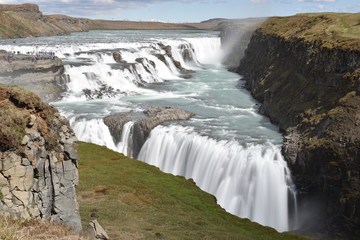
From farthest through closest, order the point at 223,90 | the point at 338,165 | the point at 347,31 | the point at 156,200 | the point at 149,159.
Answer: the point at 223,90, the point at 347,31, the point at 149,159, the point at 338,165, the point at 156,200

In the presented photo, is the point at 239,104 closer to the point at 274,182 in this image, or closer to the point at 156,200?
the point at 274,182

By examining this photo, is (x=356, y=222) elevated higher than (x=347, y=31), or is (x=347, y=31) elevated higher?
(x=347, y=31)

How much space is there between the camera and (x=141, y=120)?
50.8 metres

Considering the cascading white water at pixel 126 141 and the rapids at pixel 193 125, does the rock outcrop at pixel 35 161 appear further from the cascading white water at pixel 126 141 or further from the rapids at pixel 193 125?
the cascading white water at pixel 126 141

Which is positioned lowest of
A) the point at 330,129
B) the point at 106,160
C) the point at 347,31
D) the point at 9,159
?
the point at 106,160

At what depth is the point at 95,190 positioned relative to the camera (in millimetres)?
32094

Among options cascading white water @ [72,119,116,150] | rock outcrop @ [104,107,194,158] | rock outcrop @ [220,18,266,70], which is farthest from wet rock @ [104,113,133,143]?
rock outcrop @ [220,18,266,70]

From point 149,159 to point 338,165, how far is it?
2082 centimetres

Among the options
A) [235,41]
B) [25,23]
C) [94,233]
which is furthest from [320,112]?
[25,23]

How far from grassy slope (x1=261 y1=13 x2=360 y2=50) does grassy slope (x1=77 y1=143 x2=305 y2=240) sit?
1086 inches

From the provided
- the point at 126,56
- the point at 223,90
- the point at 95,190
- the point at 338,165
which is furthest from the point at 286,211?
the point at 126,56

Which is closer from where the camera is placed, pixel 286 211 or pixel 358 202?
pixel 358 202

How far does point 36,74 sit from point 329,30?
46619mm

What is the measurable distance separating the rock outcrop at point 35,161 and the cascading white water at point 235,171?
71.5 ft
